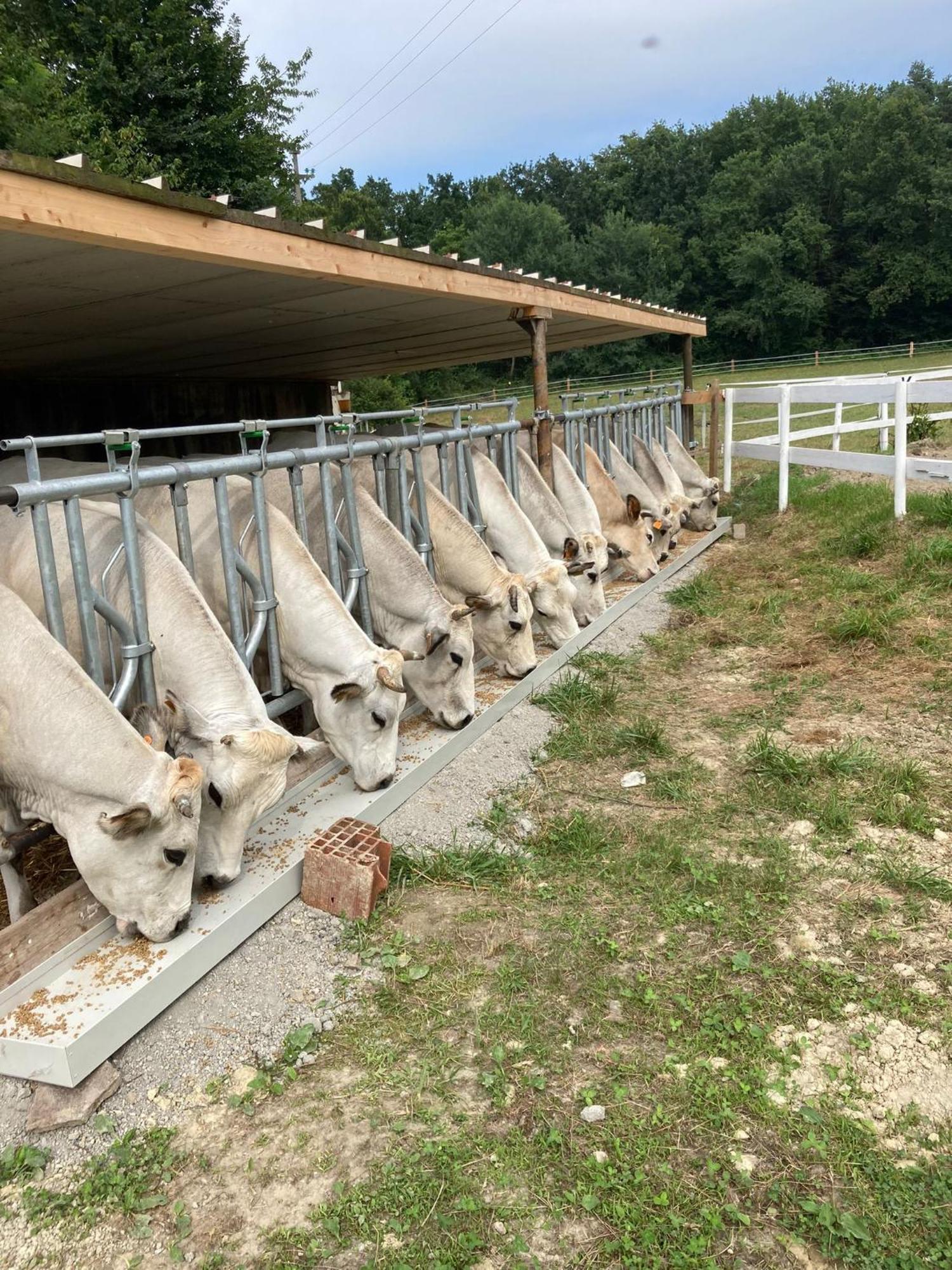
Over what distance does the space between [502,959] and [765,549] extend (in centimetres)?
767

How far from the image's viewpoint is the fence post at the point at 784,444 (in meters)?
11.0

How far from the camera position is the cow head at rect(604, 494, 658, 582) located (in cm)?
927

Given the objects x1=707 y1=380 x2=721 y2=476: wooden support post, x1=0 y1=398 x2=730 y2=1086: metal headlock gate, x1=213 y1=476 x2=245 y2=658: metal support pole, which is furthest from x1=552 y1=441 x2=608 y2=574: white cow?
x1=707 y1=380 x2=721 y2=476: wooden support post

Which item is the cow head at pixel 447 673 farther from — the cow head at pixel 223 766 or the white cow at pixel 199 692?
the cow head at pixel 223 766

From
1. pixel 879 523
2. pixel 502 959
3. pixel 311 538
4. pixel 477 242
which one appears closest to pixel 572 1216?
pixel 502 959

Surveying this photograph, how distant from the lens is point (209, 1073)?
2848 mm

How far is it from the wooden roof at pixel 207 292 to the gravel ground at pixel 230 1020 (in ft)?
8.76

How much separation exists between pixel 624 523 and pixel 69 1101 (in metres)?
7.64

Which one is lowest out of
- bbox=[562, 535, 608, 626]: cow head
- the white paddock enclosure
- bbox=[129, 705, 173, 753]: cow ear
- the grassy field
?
the grassy field

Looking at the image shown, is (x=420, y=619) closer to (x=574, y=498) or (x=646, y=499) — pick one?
(x=574, y=498)

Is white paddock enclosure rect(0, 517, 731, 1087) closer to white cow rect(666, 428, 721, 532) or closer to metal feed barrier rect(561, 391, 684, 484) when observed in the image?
metal feed barrier rect(561, 391, 684, 484)

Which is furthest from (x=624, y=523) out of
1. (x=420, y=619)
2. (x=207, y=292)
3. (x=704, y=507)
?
(x=207, y=292)

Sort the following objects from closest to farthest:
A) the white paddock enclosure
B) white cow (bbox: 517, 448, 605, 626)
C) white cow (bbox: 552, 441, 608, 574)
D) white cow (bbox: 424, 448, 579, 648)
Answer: the white paddock enclosure
white cow (bbox: 424, 448, 579, 648)
white cow (bbox: 517, 448, 605, 626)
white cow (bbox: 552, 441, 608, 574)

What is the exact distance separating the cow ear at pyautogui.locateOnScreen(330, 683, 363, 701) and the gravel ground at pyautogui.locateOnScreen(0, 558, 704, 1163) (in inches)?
25.9
